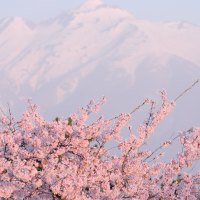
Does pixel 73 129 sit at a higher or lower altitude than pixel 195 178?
higher

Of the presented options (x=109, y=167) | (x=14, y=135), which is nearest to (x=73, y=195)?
(x=109, y=167)

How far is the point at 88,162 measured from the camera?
24.2 ft

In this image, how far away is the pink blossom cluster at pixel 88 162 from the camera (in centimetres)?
669

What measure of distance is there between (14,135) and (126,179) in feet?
5.34

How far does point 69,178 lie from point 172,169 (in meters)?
1.98

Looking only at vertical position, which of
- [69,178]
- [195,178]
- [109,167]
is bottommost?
[195,178]

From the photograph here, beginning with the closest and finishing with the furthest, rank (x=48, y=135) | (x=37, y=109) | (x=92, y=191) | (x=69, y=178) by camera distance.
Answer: (x=69, y=178)
(x=92, y=191)
(x=48, y=135)
(x=37, y=109)

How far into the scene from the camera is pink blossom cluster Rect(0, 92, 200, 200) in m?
6.69

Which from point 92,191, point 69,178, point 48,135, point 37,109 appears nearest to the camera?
point 69,178

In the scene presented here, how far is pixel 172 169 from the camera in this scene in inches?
312

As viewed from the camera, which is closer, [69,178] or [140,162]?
[69,178]

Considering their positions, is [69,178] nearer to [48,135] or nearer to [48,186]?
[48,186]

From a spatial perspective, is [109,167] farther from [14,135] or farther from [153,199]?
[14,135]

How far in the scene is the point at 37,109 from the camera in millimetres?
8562
